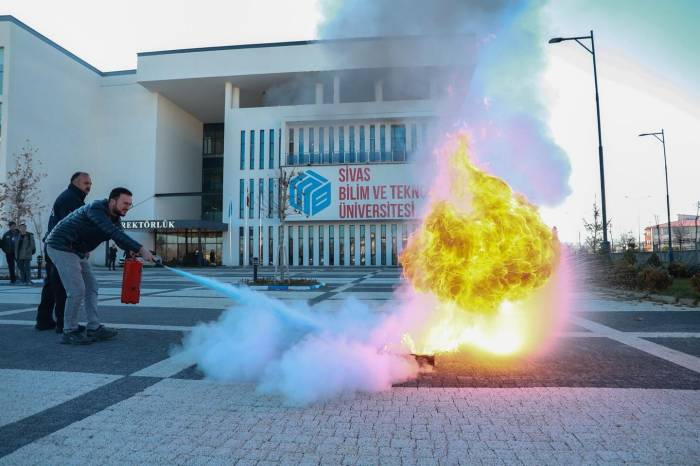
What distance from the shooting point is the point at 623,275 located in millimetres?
13219

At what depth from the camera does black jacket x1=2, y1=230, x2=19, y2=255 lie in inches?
511

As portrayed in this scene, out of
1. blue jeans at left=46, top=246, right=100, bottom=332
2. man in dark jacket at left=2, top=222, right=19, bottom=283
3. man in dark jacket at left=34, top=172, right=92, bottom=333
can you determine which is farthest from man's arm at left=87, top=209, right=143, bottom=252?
man in dark jacket at left=2, top=222, right=19, bottom=283

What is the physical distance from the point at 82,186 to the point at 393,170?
2763 cm

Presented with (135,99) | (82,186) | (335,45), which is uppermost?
(135,99)

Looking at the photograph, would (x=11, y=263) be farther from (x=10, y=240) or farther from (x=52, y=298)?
(x=52, y=298)

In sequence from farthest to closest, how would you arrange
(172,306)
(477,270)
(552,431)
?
1. (172,306)
2. (477,270)
3. (552,431)

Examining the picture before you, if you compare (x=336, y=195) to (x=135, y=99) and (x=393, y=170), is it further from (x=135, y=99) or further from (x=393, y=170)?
(x=135, y=99)

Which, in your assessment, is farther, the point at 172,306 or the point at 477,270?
the point at 172,306

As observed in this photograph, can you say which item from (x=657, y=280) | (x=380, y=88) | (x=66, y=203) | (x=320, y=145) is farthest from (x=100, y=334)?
(x=320, y=145)

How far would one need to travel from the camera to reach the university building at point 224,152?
3120cm

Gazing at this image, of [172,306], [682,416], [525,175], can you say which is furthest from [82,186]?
[682,416]

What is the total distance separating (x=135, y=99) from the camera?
3834 cm

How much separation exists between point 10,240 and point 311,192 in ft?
71.0

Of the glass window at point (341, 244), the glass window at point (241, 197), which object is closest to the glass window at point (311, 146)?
the glass window at point (341, 244)
